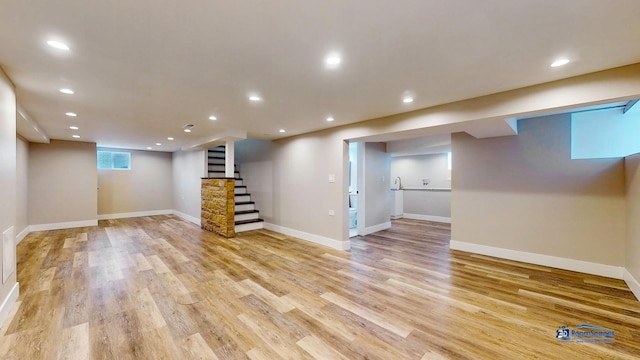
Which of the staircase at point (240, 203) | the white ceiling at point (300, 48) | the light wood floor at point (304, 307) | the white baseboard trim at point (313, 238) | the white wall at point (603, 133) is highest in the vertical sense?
the white ceiling at point (300, 48)

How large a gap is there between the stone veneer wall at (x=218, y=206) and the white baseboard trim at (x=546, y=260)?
4.63 metres

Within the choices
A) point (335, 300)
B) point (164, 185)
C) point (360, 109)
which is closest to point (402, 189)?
point (360, 109)

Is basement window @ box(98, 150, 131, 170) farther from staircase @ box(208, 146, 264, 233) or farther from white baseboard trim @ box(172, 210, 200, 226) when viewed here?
staircase @ box(208, 146, 264, 233)

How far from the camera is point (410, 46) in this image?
194 cm

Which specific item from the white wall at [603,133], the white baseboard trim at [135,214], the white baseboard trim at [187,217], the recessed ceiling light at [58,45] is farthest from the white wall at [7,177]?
the white wall at [603,133]

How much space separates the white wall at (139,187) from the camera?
8133 mm

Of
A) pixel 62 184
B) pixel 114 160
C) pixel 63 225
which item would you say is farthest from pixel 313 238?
pixel 114 160

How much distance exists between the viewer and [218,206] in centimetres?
598

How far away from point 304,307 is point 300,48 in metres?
2.44

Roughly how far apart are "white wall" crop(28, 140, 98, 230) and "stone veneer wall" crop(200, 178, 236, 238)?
340 centimetres

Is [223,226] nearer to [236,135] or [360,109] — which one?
[236,135]

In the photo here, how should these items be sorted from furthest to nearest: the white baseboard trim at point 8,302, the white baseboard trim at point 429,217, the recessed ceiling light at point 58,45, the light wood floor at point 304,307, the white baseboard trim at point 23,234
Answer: the white baseboard trim at point 429,217 → the white baseboard trim at point 23,234 → the white baseboard trim at point 8,302 → the light wood floor at point 304,307 → the recessed ceiling light at point 58,45

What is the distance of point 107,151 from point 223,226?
558 centimetres

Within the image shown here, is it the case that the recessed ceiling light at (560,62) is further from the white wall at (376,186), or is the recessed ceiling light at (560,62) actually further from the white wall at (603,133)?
the white wall at (376,186)
